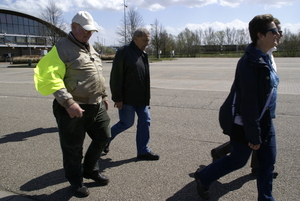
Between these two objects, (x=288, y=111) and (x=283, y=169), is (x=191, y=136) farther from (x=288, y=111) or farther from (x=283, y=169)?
(x=288, y=111)

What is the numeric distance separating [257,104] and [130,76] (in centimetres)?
185

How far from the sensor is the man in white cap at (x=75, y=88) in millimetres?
2498

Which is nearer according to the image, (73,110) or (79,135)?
(73,110)

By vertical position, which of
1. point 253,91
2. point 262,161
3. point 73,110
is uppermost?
point 253,91

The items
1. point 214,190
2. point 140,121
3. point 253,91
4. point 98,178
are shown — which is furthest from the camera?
point 140,121

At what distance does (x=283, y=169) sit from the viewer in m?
3.43

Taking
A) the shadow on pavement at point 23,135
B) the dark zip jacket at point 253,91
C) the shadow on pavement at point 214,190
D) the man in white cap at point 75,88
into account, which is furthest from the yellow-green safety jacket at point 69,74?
the shadow on pavement at point 23,135

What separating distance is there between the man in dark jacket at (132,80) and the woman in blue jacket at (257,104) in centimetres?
142

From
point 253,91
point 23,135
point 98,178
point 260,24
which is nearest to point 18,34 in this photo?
point 23,135

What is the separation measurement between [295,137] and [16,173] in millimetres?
4434

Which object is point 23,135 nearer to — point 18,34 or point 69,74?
point 69,74

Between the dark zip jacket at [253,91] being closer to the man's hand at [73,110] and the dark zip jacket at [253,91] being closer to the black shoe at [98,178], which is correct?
the man's hand at [73,110]

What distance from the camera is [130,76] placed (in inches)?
144

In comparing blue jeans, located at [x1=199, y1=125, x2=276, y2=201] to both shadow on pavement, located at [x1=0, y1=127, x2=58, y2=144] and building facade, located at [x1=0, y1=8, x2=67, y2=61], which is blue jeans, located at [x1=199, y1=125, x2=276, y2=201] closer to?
shadow on pavement, located at [x1=0, y1=127, x2=58, y2=144]
